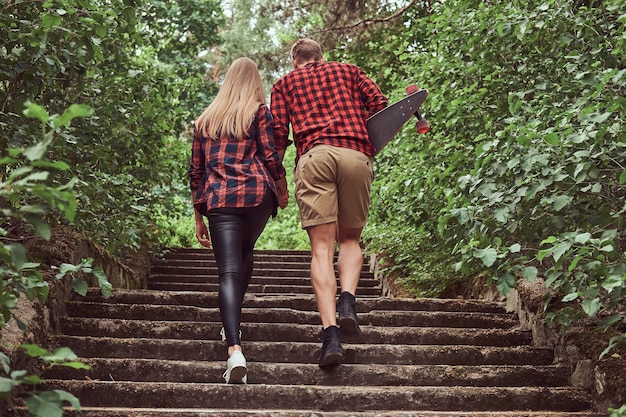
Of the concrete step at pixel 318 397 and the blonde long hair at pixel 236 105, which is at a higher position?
the blonde long hair at pixel 236 105

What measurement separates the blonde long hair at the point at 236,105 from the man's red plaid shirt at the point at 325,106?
0.15m

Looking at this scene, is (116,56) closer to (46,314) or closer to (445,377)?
(46,314)

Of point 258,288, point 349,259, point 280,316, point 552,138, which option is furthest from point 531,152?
point 258,288

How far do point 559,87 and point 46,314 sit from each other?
3.50 m

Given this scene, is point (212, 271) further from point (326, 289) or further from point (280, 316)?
point (326, 289)

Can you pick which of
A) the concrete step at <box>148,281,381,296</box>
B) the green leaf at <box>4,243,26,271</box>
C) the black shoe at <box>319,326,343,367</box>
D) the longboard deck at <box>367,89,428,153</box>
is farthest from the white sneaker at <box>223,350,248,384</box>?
the concrete step at <box>148,281,381,296</box>

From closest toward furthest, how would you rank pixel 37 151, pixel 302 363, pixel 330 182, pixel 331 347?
pixel 37 151 < pixel 331 347 < pixel 330 182 < pixel 302 363

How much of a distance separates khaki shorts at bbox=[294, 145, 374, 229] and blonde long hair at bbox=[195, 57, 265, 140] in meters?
0.41

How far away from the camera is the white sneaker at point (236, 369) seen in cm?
393

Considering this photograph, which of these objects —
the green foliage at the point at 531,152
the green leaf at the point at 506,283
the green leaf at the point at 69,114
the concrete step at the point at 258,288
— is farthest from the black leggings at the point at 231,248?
the concrete step at the point at 258,288

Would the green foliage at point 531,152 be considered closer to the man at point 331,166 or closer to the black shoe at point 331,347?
the man at point 331,166

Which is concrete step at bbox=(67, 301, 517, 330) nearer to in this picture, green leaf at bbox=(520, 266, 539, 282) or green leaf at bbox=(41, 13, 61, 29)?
green leaf at bbox=(520, 266, 539, 282)

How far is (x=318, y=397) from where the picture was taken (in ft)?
12.9

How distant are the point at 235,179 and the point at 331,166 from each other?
0.55m
